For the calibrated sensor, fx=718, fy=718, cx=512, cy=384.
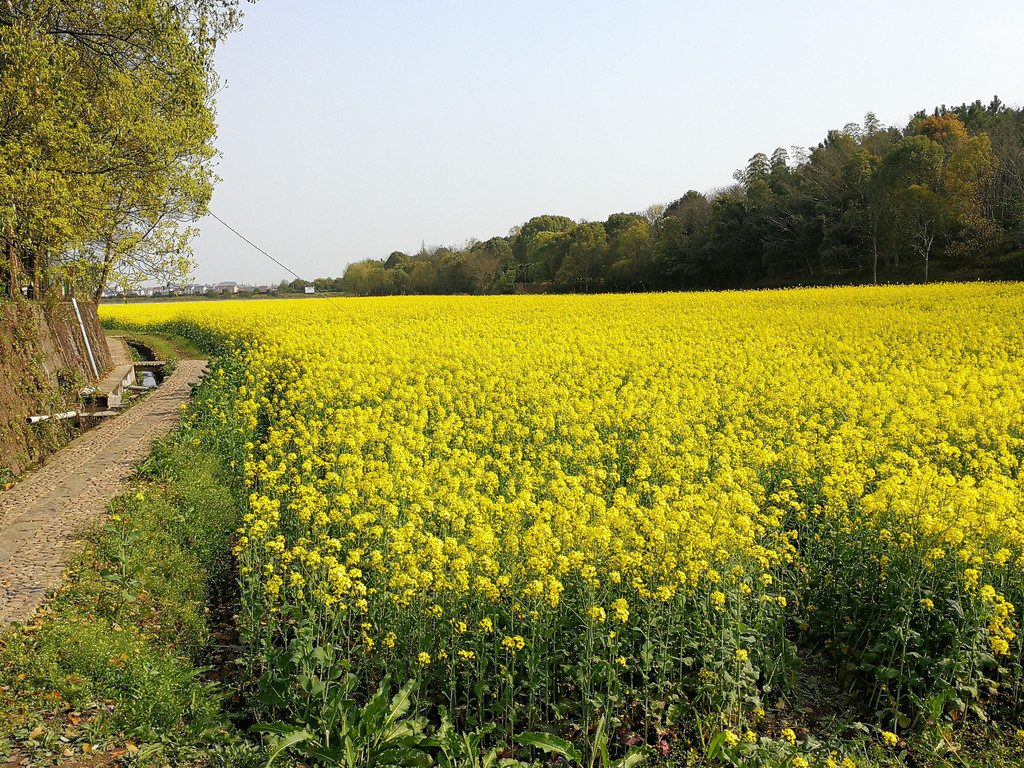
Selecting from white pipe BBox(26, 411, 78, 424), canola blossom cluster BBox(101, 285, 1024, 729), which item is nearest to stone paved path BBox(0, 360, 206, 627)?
white pipe BBox(26, 411, 78, 424)

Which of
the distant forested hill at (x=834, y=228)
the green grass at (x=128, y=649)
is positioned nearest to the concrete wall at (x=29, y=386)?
the green grass at (x=128, y=649)

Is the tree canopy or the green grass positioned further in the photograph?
the tree canopy

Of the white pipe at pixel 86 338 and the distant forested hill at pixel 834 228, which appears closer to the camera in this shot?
the white pipe at pixel 86 338

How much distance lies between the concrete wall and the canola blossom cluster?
8.66 ft

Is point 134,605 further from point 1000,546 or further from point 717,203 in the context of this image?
point 717,203

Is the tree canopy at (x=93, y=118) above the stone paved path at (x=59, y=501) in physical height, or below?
above

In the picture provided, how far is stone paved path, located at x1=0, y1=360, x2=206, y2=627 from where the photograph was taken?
269 inches

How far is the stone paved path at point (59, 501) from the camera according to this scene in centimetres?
684

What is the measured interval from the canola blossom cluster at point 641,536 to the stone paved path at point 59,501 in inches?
60.5

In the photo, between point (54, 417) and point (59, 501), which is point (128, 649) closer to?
point (59, 501)

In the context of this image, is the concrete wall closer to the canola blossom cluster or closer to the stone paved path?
the stone paved path

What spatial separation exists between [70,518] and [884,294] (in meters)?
32.1

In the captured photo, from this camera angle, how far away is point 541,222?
422 feet

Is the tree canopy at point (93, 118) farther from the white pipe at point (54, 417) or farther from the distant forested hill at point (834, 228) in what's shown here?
the distant forested hill at point (834, 228)
